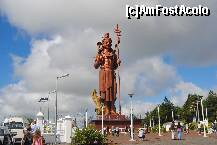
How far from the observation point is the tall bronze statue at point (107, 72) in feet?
171

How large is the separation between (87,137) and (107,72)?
82.6ft

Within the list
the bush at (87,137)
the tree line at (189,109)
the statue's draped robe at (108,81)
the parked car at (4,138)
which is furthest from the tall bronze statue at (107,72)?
the tree line at (189,109)

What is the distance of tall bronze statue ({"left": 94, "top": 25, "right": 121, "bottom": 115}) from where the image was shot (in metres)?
52.2

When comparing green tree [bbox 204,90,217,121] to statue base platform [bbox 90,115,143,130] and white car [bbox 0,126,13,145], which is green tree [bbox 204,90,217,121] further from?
white car [bbox 0,126,13,145]

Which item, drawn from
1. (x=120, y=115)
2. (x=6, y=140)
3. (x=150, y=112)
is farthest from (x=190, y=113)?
(x=6, y=140)

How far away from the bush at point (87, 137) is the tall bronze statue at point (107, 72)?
24.0 meters

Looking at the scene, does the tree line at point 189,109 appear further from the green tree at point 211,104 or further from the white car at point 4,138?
the white car at point 4,138

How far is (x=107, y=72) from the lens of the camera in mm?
52750

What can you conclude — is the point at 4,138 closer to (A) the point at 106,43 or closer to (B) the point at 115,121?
(B) the point at 115,121

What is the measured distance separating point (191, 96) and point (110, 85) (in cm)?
6788

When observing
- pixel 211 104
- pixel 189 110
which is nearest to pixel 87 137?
pixel 189 110

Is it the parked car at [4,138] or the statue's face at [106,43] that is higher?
the statue's face at [106,43]

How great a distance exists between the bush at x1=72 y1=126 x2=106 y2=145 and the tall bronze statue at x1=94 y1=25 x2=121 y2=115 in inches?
943

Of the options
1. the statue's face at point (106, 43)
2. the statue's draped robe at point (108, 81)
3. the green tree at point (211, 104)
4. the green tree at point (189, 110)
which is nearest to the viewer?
the statue's face at point (106, 43)
